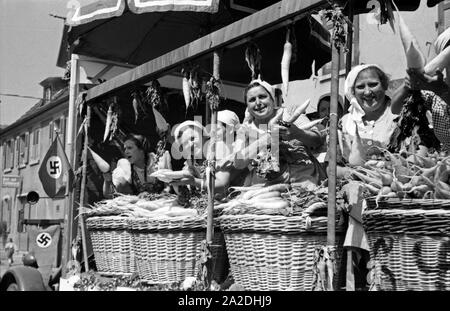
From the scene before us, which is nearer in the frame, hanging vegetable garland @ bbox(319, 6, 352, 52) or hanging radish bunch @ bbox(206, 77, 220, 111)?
→ hanging vegetable garland @ bbox(319, 6, 352, 52)

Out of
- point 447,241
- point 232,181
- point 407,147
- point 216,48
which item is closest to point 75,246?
point 232,181

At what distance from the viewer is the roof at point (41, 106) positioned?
16.4 m

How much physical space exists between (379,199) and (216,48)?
1.51 meters

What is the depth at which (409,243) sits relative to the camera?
7.51ft

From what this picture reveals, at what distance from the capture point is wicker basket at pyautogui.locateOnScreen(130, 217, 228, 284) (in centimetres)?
363

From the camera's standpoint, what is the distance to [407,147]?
8.88ft

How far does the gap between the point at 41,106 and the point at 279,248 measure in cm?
1833

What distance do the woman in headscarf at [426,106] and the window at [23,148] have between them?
2073 centimetres

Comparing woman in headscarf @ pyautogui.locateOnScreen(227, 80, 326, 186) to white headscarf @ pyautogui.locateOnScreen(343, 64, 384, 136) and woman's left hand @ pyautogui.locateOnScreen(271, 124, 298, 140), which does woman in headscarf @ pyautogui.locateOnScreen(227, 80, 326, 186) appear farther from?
white headscarf @ pyautogui.locateOnScreen(343, 64, 384, 136)

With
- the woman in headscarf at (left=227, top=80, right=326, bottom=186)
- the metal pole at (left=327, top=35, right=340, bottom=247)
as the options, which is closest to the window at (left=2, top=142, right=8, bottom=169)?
the woman in headscarf at (left=227, top=80, right=326, bottom=186)

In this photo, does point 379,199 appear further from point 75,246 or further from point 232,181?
point 75,246

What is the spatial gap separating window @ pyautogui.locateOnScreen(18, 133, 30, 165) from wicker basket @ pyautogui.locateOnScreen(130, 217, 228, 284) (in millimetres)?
19286

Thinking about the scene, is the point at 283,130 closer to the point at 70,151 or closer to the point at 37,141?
the point at 70,151

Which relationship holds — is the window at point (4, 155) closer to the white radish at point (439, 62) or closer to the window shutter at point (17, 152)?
the window shutter at point (17, 152)
